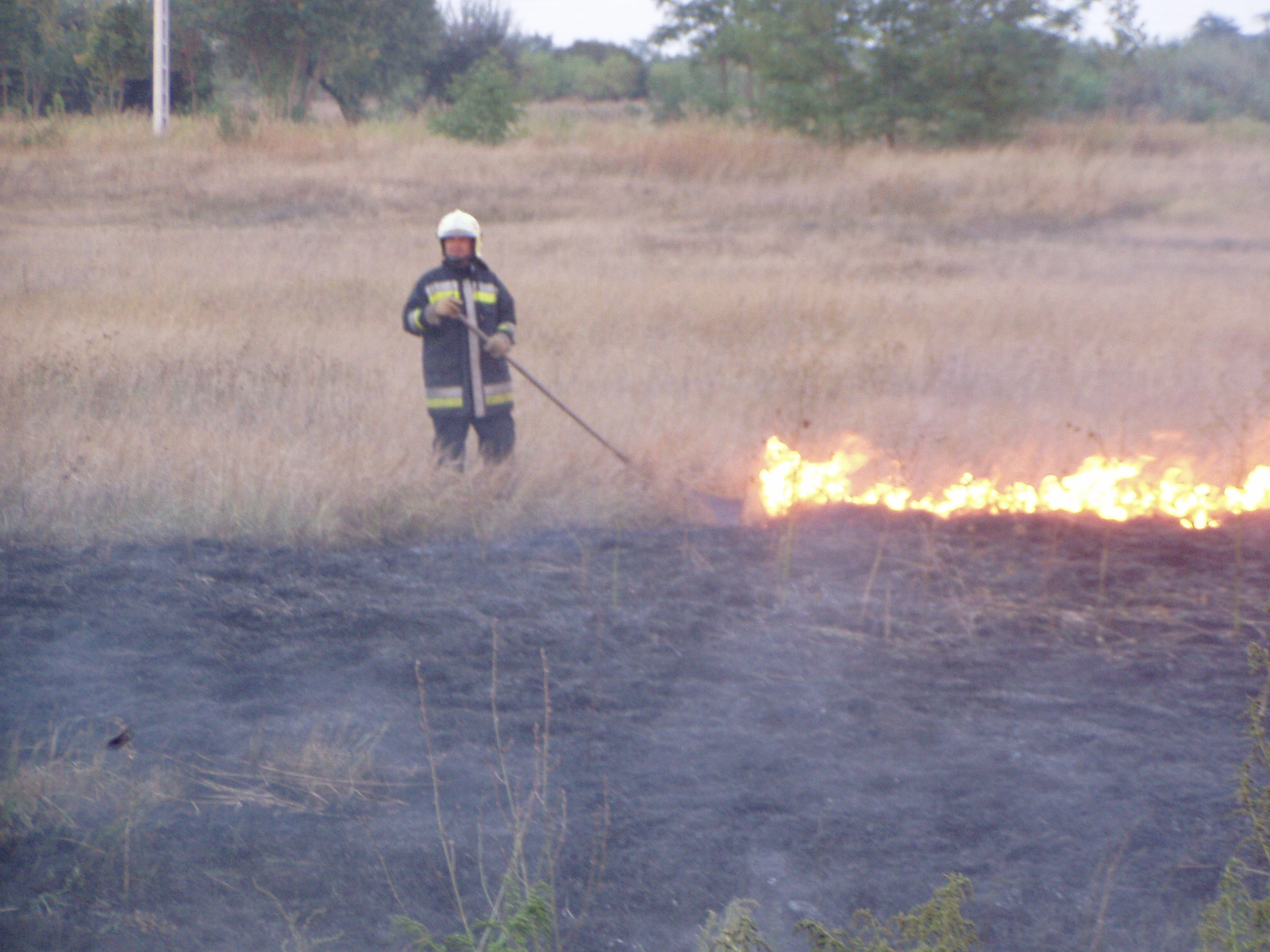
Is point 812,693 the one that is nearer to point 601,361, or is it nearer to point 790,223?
point 601,361

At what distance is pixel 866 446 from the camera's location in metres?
7.62

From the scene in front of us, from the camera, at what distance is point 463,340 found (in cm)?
641

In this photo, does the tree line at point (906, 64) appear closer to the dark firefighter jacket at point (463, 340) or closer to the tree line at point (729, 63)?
the tree line at point (729, 63)

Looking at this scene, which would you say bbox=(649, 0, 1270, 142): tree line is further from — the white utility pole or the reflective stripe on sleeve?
the reflective stripe on sleeve

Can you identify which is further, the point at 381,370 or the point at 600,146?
the point at 600,146

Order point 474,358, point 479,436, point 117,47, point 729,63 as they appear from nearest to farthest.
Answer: point 474,358, point 479,436, point 117,47, point 729,63

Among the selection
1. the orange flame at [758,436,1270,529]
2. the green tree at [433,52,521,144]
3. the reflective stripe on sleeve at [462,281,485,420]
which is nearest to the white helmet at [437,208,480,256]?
the reflective stripe on sleeve at [462,281,485,420]

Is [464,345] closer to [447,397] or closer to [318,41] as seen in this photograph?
[447,397]

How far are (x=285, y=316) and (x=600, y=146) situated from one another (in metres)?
13.6

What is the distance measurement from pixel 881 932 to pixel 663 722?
137 centimetres

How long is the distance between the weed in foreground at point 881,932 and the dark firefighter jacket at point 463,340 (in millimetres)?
4090

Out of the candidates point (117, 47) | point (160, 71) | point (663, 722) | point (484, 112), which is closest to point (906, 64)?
point (484, 112)

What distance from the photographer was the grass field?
661 centimetres

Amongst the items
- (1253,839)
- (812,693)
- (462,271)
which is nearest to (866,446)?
(462,271)
